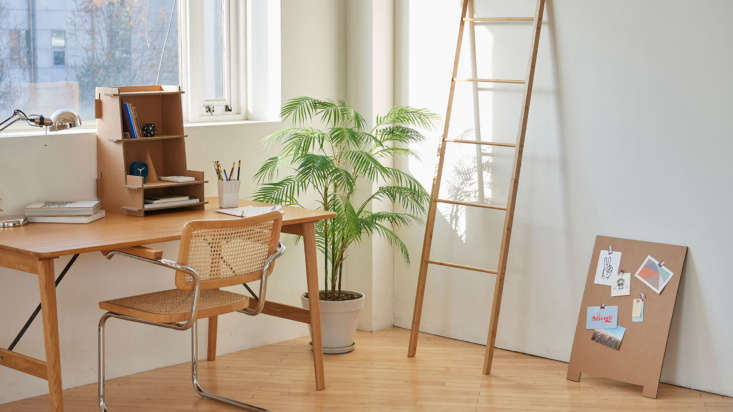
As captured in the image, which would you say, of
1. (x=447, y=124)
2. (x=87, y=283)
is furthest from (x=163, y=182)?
(x=447, y=124)

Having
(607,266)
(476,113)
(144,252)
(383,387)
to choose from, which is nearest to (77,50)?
(144,252)

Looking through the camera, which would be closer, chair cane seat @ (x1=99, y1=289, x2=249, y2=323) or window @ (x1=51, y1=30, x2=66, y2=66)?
chair cane seat @ (x1=99, y1=289, x2=249, y2=323)

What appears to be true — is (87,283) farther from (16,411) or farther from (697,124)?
(697,124)

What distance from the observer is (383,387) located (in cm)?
399

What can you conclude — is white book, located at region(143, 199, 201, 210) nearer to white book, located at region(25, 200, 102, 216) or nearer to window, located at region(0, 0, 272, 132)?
white book, located at region(25, 200, 102, 216)

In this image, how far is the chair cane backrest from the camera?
317 centimetres

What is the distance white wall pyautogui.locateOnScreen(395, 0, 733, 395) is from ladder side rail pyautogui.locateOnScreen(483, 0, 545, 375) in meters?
0.13

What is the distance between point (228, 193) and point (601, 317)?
1.84 metres

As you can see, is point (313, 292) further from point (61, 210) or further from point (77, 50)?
point (77, 50)

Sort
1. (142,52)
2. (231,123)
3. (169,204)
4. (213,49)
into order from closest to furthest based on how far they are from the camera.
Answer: (169,204), (142,52), (231,123), (213,49)

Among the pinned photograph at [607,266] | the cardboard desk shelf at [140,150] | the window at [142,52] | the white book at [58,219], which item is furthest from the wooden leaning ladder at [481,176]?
the white book at [58,219]

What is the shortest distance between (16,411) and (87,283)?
618mm

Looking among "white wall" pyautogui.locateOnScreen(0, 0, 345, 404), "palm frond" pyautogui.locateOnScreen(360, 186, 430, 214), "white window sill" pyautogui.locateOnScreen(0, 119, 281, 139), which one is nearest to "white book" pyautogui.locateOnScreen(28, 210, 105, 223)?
"white wall" pyautogui.locateOnScreen(0, 0, 345, 404)

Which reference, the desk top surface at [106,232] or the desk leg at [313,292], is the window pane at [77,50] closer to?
the desk top surface at [106,232]
